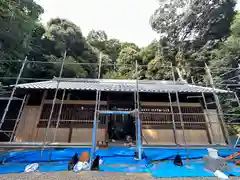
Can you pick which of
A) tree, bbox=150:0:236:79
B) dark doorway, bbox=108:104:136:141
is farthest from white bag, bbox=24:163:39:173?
tree, bbox=150:0:236:79

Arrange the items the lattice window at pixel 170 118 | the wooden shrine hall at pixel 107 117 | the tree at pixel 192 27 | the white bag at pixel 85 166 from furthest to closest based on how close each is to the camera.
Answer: the tree at pixel 192 27
the lattice window at pixel 170 118
the wooden shrine hall at pixel 107 117
the white bag at pixel 85 166

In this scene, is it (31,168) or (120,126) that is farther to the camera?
(120,126)

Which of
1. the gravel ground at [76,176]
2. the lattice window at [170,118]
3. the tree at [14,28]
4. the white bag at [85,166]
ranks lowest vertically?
the gravel ground at [76,176]

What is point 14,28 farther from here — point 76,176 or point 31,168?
point 76,176

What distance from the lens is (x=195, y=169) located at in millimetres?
2973

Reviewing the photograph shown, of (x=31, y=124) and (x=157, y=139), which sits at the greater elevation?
(x=31, y=124)

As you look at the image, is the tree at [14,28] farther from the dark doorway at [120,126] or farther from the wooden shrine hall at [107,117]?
the dark doorway at [120,126]

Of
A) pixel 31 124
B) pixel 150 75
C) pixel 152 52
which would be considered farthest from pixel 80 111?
pixel 152 52

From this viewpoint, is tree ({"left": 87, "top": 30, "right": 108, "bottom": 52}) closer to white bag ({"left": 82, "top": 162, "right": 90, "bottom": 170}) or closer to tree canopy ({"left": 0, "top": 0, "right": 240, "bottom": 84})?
tree canopy ({"left": 0, "top": 0, "right": 240, "bottom": 84})

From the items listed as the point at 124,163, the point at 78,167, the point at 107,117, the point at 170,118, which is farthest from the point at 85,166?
the point at 170,118

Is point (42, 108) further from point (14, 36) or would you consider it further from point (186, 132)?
point (186, 132)

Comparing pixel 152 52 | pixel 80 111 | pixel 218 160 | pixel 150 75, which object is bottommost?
pixel 218 160

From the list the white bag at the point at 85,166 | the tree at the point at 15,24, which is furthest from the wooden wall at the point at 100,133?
the tree at the point at 15,24

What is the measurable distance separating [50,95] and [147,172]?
4874mm
